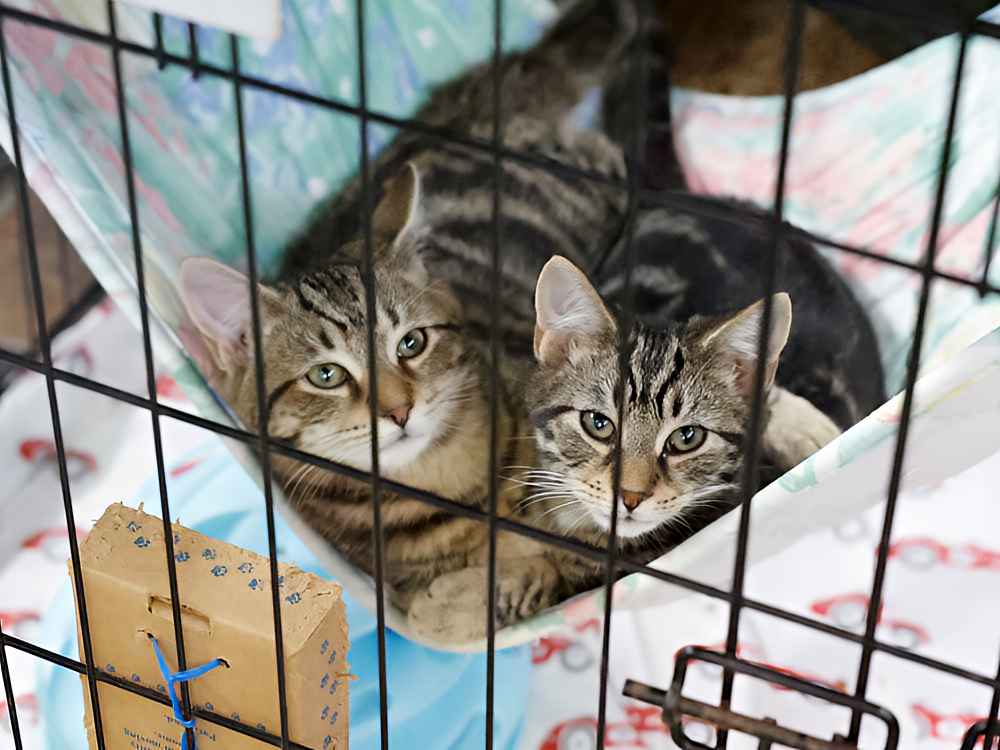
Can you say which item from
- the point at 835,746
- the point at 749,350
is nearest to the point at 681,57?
the point at 749,350

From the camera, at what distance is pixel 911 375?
2.68ft

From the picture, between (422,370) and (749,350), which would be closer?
(749,350)

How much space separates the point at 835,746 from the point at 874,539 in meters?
0.91

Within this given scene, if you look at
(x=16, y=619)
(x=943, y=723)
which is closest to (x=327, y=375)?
(x=16, y=619)

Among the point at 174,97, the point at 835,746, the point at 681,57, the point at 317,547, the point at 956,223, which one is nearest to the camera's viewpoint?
the point at 835,746

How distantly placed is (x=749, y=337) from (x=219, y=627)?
53 centimetres

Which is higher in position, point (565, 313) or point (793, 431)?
point (793, 431)

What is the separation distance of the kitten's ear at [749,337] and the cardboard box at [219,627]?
16.1 inches

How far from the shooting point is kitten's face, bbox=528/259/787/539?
1.23 metres

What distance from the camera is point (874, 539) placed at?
5.77ft

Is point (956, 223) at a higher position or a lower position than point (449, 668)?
higher

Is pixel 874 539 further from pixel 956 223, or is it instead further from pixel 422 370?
pixel 422 370

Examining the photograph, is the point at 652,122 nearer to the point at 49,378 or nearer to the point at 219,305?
the point at 219,305

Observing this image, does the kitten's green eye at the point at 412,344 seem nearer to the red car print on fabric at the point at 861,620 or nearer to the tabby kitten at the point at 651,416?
the tabby kitten at the point at 651,416
